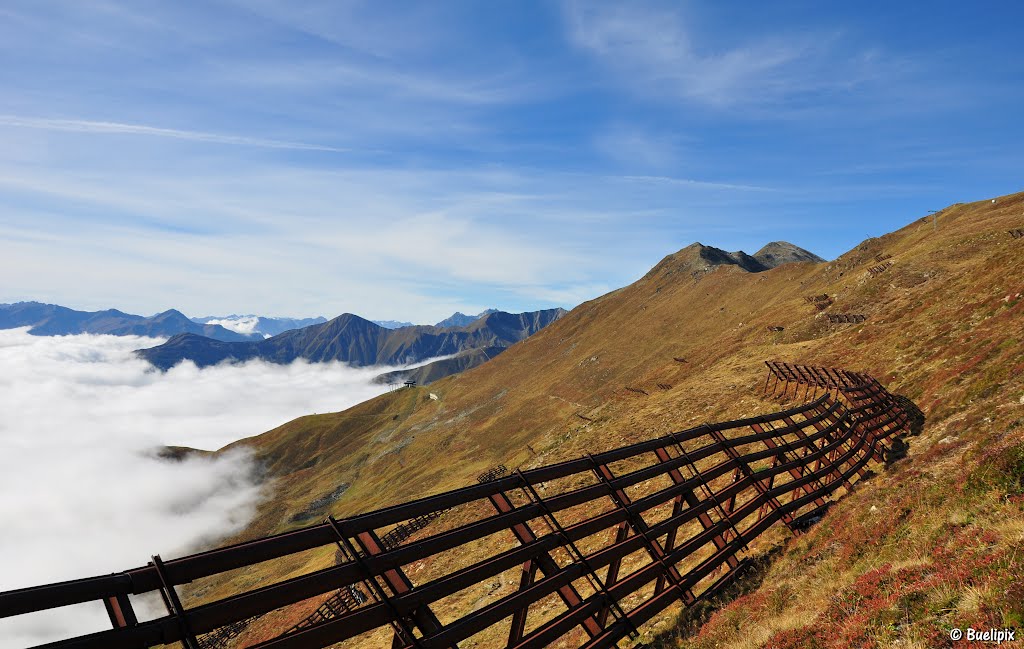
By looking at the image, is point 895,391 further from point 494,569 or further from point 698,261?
point 698,261

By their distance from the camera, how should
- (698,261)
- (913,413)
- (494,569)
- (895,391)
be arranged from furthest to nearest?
(698,261)
(895,391)
(913,413)
(494,569)

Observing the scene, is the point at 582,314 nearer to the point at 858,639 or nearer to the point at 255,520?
the point at 255,520

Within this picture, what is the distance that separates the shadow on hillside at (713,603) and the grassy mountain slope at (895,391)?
0.08 metres

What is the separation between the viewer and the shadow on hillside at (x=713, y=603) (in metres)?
8.69

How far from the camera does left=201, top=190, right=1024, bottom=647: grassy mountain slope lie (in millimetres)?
6586

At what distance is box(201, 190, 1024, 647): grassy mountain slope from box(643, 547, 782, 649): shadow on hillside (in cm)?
8

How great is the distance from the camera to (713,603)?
944cm

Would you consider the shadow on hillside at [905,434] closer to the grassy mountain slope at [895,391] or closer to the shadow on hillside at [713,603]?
the grassy mountain slope at [895,391]

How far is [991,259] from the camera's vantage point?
33219mm

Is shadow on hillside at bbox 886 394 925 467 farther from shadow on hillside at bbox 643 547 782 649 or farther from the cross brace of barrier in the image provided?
shadow on hillside at bbox 643 547 782 649

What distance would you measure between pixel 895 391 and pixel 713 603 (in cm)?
2200

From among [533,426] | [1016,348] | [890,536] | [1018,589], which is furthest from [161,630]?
[533,426]

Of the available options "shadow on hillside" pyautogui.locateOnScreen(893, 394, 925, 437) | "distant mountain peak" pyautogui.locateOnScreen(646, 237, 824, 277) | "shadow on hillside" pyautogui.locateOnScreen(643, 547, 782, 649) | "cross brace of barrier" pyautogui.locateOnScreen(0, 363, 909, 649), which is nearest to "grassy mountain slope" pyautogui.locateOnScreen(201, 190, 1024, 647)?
"shadow on hillside" pyautogui.locateOnScreen(643, 547, 782, 649)

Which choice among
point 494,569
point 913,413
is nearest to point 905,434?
point 913,413
